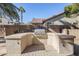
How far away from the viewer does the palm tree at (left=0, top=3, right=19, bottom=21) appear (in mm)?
2742

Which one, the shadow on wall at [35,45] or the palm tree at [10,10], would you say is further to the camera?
the shadow on wall at [35,45]

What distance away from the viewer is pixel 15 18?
2.78m

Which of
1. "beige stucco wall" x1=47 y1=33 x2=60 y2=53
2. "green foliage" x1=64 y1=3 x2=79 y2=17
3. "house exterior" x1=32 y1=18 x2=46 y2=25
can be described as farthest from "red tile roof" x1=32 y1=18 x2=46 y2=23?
"green foliage" x1=64 y1=3 x2=79 y2=17

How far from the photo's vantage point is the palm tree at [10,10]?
2.74 metres

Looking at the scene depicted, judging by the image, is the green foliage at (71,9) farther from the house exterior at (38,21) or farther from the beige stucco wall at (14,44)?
the beige stucco wall at (14,44)

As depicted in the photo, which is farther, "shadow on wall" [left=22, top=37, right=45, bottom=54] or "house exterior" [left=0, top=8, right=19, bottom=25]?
"shadow on wall" [left=22, top=37, right=45, bottom=54]

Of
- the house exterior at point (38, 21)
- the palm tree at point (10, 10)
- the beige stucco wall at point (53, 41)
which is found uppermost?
the palm tree at point (10, 10)

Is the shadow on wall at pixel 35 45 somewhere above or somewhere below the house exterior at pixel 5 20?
below

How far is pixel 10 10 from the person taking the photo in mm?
2771

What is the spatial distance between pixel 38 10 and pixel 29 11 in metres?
0.17

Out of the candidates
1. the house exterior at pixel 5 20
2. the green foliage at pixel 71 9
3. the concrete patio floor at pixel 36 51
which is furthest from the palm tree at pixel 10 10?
the green foliage at pixel 71 9

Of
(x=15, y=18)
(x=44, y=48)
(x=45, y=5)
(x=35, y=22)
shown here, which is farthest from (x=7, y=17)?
(x=44, y=48)

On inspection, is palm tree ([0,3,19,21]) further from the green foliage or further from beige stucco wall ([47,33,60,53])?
the green foliage

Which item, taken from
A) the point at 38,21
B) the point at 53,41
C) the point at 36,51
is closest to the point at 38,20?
the point at 38,21
